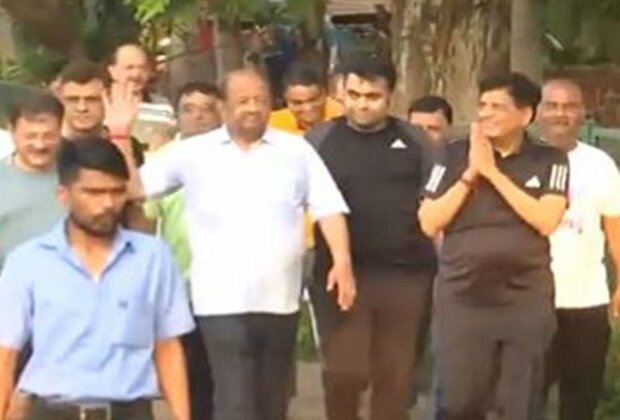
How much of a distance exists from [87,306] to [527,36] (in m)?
6.77

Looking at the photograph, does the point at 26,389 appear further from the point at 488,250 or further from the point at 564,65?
the point at 564,65

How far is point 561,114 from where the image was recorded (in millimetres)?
9547

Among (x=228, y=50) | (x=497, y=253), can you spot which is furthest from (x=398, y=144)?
(x=228, y=50)

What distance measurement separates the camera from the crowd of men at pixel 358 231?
8688mm

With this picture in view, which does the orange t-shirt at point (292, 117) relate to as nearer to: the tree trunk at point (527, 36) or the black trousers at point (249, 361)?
the black trousers at point (249, 361)

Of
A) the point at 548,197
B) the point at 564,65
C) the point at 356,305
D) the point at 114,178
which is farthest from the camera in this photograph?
the point at 564,65

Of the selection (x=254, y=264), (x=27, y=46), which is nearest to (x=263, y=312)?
(x=254, y=264)

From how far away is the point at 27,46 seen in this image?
70.4 feet

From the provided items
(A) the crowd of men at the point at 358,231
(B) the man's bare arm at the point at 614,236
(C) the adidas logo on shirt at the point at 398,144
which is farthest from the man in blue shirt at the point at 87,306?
(B) the man's bare arm at the point at 614,236

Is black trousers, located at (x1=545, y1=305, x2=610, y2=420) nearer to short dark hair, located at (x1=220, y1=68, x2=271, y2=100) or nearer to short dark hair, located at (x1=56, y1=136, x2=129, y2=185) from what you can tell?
short dark hair, located at (x1=220, y1=68, x2=271, y2=100)

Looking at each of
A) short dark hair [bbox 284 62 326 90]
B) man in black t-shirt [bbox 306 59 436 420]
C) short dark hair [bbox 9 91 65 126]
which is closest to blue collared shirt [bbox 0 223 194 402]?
short dark hair [bbox 9 91 65 126]

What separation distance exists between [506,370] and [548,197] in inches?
29.4

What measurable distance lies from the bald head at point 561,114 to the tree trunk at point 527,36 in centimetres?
334

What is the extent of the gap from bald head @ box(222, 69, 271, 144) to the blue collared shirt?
217 cm
